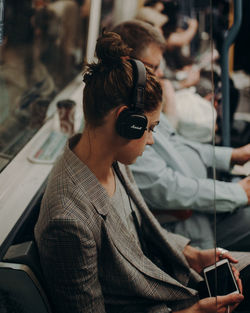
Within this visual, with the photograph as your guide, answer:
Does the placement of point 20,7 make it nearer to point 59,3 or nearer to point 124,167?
point 59,3

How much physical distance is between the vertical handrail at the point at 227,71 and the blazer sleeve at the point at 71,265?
0.99 metres

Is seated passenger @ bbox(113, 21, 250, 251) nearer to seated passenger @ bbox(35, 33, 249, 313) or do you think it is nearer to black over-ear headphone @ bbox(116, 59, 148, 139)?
seated passenger @ bbox(35, 33, 249, 313)

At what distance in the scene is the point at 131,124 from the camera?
99 cm

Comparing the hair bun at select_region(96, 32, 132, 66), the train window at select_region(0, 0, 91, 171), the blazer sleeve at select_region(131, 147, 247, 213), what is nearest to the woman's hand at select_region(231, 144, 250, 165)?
the blazer sleeve at select_region(131, 147, 247, 213)

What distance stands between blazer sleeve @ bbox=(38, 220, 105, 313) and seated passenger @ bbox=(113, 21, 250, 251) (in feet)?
2.09

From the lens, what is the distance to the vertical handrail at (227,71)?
169 centimetres

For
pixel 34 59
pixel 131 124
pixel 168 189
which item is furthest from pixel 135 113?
pixel 34 59

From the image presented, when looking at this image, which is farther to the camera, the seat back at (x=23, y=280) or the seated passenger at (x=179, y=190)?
the seated passenger at (x=179, y=190)

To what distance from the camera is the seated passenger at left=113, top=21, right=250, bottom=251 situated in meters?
1.50

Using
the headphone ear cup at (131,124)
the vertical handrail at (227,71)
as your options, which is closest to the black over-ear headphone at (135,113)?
the headphone ear cup at (131,124)

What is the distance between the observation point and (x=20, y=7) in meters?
2.67

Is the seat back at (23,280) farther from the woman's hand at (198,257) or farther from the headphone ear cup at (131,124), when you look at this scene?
the woman's hand at (198,257)

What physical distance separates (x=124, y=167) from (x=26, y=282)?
552 mm

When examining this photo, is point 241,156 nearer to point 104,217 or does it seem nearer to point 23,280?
point 104,217
